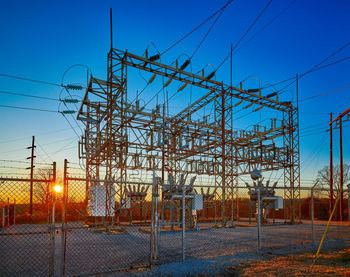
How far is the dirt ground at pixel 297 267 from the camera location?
6.27 meters

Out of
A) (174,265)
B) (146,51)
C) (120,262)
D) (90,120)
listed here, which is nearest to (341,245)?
(174,265)

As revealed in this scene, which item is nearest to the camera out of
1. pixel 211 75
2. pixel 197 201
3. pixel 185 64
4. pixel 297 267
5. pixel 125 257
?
pixel 297 267

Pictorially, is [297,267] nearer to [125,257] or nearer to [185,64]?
[125,257]

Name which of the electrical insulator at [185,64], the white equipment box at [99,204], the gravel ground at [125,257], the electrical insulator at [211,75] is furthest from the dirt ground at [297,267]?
the electrical insulator at [211,75]

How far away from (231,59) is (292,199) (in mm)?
11765

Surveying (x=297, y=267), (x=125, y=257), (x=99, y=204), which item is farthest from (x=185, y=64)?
(x=297, y=267)

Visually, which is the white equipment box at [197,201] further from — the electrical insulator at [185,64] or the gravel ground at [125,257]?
the electrical insulator at [185,64]

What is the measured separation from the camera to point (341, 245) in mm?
10195

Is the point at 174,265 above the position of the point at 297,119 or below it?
below

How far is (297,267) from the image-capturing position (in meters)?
6.80

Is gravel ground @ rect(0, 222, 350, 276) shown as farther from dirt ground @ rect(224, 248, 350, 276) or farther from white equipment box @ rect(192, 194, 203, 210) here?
white equipment box @ rect(192, 194, 203, 210)

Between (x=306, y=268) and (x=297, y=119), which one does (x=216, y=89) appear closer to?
(x=297, y=119)

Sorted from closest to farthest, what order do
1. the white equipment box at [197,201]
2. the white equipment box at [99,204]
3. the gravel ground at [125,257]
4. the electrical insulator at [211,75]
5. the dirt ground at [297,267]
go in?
1. the dirt ground at [297,267]
2. the gravel ground at [125,257]
3. the white equipment box at [99,204]
4. the white equipment box at [197,201]
5. the electrical insulator at [211,75]

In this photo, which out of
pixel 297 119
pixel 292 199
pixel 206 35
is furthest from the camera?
pixel 297 119
